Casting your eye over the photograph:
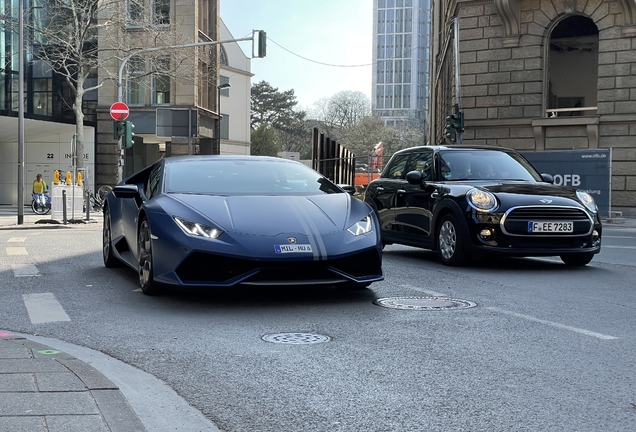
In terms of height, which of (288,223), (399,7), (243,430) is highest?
(399,7)

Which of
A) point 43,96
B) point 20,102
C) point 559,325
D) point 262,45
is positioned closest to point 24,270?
point 559,325

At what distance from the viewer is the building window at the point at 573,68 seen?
33656 mm

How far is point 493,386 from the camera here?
440 cm

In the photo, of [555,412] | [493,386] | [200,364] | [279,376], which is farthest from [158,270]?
[555,412]

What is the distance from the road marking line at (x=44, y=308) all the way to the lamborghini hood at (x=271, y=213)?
→ 134cm

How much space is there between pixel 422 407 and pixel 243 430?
861 millimetres

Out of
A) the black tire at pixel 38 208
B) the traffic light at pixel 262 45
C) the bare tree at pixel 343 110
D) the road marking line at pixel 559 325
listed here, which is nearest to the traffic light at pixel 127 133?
the traffic light at pixel 262 45

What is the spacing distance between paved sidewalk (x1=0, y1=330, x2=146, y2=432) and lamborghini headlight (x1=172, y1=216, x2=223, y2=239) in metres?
2.16

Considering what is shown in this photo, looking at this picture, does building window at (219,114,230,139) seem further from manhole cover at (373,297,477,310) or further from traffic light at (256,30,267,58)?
manhole cover at (373,297,477,310)

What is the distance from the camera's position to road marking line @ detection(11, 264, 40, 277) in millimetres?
9594

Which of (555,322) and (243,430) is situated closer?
(243,430)

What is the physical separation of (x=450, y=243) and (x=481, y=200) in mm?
765

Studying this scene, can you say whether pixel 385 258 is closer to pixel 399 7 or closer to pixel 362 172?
pixel 362 172

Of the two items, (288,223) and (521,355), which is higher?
(288,223)
